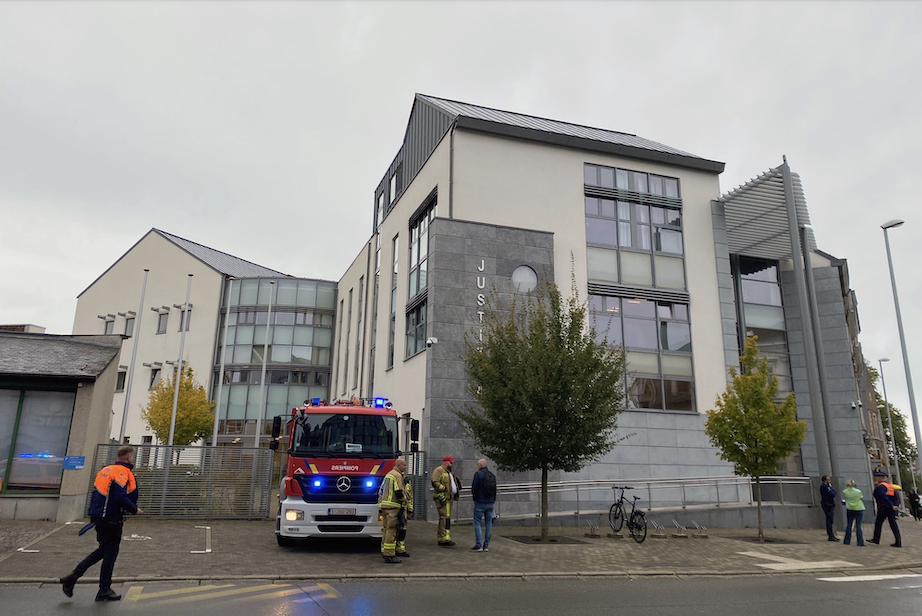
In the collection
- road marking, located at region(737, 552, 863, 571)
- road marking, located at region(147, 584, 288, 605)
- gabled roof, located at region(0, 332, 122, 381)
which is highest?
gabled roof, located at region(0, 332, 122, 381)

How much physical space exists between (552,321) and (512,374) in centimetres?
163

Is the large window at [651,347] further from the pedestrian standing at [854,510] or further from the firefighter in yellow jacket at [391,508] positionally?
the firefighter in yellow jacket at [391,508]

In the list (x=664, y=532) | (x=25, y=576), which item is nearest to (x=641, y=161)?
(x=664, y=532)

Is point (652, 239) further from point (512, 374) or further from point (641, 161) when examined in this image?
point (512, 374)

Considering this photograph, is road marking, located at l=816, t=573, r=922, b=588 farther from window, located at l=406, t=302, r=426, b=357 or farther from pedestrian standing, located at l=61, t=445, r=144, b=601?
window, located at l=406, t=302, r=426, b=357

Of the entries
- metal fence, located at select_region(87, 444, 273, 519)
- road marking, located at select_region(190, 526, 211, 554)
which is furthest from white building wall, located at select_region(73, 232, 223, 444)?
road marking, located at select_region(190, 526, 211, 554)

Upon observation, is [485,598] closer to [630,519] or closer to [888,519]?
[630,519]

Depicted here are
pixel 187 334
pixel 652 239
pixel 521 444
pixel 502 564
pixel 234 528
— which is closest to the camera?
pixel 502 564

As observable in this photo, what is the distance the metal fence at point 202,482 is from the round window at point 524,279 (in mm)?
9162

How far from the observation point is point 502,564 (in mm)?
11180

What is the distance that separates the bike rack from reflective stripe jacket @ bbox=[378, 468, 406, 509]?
821 centimetres

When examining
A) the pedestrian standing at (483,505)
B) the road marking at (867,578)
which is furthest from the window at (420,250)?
the road marking at (867,578)

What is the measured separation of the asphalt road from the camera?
7.45 meters

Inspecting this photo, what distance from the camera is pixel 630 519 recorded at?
50.7ft
